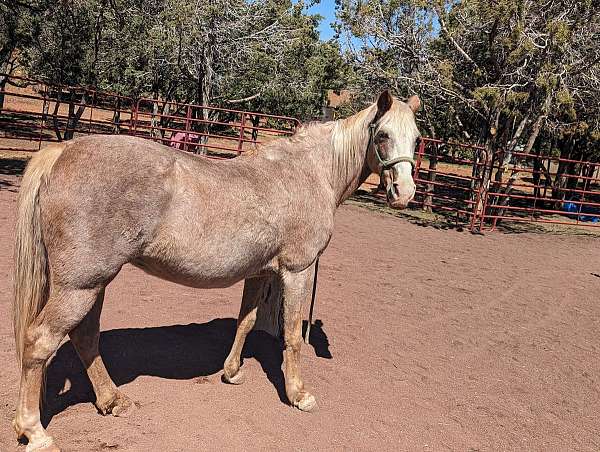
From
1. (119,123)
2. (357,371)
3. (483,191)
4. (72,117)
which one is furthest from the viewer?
(72,117)

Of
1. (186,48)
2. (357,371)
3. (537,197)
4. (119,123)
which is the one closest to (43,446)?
(357,371)

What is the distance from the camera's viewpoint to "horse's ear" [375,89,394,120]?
9.92 feet

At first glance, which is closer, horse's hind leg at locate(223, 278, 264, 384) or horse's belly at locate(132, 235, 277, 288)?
horse's belly at locate(132, 235, 277, 288)

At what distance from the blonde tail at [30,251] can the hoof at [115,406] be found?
0.57 metres

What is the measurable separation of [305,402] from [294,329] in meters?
0.45

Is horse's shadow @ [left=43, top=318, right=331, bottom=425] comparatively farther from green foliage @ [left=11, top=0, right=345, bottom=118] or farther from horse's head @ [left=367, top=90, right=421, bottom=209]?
green foliage @ [left=11, top=0, right=345, bottom=118]

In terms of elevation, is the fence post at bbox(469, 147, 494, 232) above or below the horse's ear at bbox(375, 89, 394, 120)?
below

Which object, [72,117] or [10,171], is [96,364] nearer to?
[10,171]

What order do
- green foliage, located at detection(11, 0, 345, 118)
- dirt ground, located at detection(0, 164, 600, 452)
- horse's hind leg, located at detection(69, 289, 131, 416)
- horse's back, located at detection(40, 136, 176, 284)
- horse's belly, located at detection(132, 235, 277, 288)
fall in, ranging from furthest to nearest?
green foliage, located at detection(11, 0, 345, 118) < dirt ground, located at detection(0, 164, 600, 452) < horse's hind leg, located at detection(69, 289, 131, 416) < horse's belly, located at detection(132, 235, 277, 288) < horse's back, located at detection(40, 136, 176, 284)

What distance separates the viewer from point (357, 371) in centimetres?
391

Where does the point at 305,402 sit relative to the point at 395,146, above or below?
below

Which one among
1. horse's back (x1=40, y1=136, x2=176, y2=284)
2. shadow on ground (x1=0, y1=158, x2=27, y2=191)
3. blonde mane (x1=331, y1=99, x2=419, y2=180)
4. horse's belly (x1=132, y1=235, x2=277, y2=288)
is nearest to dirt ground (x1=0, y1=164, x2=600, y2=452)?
horse's belly (x1=132, y1=235, x2=277, y2=288)

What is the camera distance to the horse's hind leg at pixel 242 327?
3486 millimetres

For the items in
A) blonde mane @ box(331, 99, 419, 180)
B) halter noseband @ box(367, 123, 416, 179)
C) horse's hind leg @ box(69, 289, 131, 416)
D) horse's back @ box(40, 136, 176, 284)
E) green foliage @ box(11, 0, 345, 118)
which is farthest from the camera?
green foliage @ box(11, 0, 345, 118)
